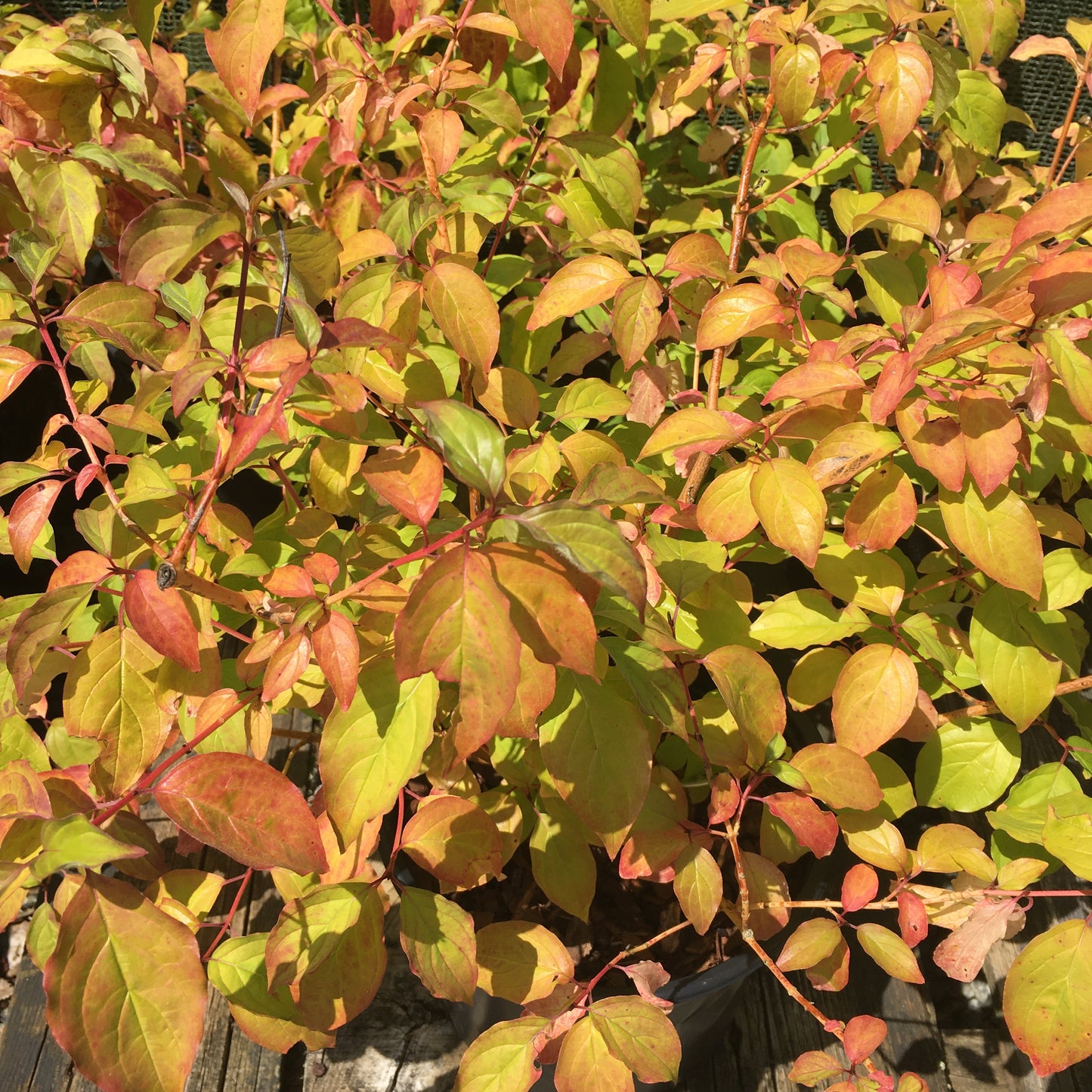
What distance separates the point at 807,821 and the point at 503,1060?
1.12 feet

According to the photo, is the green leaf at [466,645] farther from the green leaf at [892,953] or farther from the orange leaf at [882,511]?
the green leaf at [892,953]

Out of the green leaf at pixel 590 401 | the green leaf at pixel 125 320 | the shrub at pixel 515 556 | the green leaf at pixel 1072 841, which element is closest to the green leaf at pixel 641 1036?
the shrub at pixel 515 556

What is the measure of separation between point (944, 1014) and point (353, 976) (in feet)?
3.76

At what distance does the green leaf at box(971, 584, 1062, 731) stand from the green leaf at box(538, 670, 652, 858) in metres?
0.39

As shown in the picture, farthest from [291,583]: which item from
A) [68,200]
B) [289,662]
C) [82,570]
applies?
[68,200]

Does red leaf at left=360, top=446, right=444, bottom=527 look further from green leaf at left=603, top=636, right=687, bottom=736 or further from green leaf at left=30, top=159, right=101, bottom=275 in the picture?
green leaf at left=30, top=159, right=101, bottom=275

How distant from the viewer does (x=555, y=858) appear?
917 mm

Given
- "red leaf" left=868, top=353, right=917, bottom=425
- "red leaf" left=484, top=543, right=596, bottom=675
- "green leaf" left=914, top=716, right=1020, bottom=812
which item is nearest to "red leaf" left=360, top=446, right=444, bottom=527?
"red leaf" left=484, top=543, right=596, bottom=675

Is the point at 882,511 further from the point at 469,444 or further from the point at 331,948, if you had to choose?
the point at 331,948

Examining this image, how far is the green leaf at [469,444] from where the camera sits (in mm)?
527

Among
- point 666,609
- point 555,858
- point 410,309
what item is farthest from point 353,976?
point 410,309

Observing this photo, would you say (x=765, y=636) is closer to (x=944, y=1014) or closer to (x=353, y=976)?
(x=353, y=976)

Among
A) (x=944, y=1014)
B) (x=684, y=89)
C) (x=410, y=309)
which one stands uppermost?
(x=684, y=89)

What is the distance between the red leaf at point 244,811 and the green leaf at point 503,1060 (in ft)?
1.01
